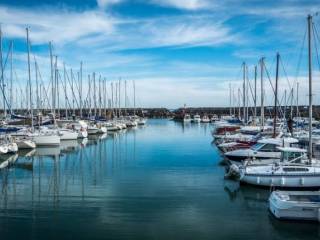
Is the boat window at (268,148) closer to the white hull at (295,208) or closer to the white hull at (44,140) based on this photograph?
the white hull at (295,208)

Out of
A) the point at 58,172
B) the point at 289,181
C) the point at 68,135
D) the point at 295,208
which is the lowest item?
the point at 58,172

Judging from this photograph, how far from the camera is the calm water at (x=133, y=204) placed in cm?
1521

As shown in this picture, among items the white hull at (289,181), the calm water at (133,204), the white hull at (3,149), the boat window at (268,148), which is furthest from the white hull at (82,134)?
the white hull at (289,181)

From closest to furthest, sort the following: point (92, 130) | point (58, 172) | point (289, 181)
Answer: point (289, 181) → point (58, 172) → point (92, 130)

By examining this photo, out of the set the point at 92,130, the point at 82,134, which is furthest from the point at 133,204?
the point at 92,130

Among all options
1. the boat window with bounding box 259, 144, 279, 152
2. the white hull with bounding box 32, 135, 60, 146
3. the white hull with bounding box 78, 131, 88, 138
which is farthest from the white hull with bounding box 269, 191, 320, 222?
the white hull with bounding box 78, 131, 88, 138

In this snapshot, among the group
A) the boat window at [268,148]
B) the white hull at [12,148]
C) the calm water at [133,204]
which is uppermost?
the boat window at [268,148]

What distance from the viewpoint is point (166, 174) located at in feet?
89.5

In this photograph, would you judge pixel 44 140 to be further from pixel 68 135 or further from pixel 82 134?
pixel 82 134

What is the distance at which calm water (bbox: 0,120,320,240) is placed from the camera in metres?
15.2

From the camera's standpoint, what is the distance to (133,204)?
19141mm

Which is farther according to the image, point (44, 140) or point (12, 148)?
point (44, 140)

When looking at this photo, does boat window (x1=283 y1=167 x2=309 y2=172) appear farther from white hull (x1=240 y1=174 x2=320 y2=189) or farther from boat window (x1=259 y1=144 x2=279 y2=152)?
boat window (x1=259 y1=144 x2=279 y2=152)

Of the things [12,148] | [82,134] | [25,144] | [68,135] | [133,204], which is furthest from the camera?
[82,134]
